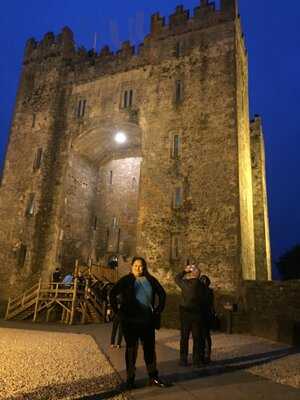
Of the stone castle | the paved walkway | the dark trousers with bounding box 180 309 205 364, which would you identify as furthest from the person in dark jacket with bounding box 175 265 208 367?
the stone castle

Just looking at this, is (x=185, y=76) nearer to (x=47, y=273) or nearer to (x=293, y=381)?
(x=47, y=273)

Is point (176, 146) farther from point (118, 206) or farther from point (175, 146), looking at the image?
point (118, 206)

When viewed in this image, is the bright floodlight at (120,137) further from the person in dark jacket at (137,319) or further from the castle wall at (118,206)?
the person in dark jacket at (137,319)

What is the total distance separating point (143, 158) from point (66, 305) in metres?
8.01

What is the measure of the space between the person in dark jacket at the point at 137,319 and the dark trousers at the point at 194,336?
144 cm

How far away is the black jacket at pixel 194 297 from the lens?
5711mm

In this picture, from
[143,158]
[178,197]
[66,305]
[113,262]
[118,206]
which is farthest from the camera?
[118,206]

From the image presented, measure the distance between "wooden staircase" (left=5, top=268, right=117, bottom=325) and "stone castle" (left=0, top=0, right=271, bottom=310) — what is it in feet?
9.07

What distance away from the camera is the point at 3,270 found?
1872 cm

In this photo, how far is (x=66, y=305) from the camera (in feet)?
48.8

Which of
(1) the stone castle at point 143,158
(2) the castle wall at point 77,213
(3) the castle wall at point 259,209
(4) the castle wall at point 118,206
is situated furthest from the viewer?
(4) the castle wall at point 118,206

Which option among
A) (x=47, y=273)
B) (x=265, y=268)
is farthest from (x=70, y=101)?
(x=265, y=268)

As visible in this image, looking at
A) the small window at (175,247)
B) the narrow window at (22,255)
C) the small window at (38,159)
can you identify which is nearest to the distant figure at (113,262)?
the narrow window at (22,255)

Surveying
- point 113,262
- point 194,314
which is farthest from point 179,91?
point 194,314
